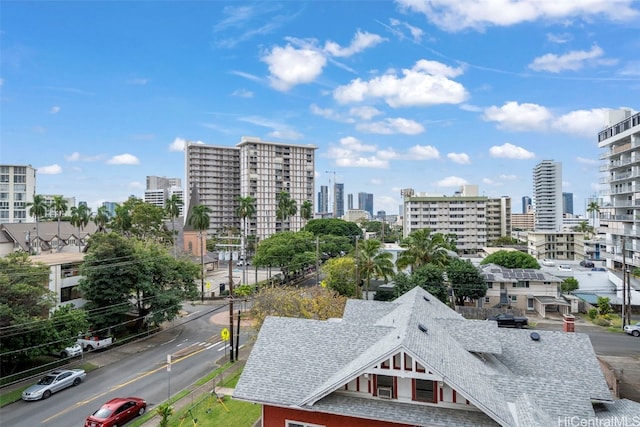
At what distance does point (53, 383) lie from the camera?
1087 inches

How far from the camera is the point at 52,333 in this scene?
97.9 feet

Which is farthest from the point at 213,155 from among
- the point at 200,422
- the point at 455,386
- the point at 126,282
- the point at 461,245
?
the point at 455,386

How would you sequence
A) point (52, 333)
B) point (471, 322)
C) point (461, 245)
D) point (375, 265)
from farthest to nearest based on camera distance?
1. point (461, 245)
2. point (375, 265)
3. point (52, 333)
4. point (471, 322)

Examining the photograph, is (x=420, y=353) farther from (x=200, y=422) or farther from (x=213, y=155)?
(x=213, y=155)

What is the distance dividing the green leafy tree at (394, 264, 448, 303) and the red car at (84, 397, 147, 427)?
30.8 meters

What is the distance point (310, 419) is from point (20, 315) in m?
24.3

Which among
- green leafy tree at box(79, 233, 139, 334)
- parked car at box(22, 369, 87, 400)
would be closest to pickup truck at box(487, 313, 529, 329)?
green leafy tree at box(79, 233, 139, 334)

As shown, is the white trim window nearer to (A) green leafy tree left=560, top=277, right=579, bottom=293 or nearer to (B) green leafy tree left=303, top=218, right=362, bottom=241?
(A) green leafy tree left=560, top=277, right=579, bottom=293

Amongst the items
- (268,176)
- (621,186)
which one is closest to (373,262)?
(621,186)

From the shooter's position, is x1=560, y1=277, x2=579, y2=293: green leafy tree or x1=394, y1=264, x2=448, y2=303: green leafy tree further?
x1=560, y1=277, x2=579, y2=293: green leafy tree

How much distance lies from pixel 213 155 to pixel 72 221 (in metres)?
55.0

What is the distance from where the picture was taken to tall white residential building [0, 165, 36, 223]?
110 metres

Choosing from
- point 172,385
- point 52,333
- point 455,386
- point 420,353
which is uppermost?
point 420,353

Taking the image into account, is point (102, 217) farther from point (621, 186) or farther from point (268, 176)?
point (621, 186)
